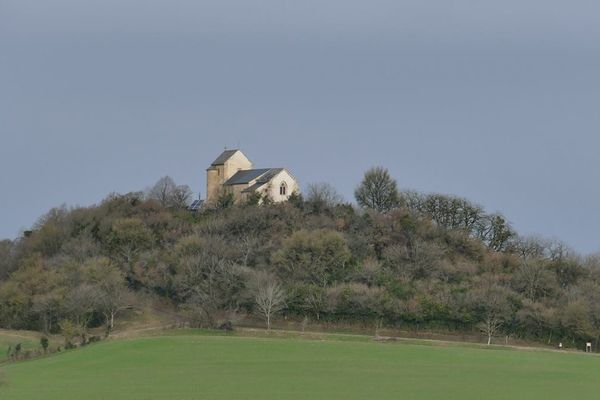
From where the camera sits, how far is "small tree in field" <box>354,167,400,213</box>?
10350 cm

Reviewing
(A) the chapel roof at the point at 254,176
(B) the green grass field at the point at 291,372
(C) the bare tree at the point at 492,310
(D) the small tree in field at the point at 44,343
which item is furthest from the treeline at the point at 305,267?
(B) the green grass field at the point at 291,372

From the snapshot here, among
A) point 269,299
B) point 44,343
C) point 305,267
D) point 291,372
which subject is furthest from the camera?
point 305,267

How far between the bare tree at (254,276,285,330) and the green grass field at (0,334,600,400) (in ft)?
25.3

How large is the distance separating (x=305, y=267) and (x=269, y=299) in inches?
383

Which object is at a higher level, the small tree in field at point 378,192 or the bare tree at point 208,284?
the small tree in field at point 378,192

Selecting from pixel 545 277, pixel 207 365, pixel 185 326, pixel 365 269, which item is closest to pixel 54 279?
pixel 185 326

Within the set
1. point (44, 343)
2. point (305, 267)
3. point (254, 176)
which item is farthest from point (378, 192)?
point (44, 343)

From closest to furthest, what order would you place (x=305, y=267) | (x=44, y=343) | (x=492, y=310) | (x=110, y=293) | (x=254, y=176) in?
(x=44, y=343) < (x=492, y=310) < (x=110, y=293) < (x=305, y=267) < (x=254, y=176)

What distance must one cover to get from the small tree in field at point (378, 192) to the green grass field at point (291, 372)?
134 ft

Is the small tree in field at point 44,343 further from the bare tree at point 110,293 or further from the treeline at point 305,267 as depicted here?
the bare tree at point 110,293

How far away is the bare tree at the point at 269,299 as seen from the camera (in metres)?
71.7

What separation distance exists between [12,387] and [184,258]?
1443 inches

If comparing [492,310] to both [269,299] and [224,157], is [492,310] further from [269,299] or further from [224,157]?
[224,157]

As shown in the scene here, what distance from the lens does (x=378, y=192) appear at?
4102 inches
